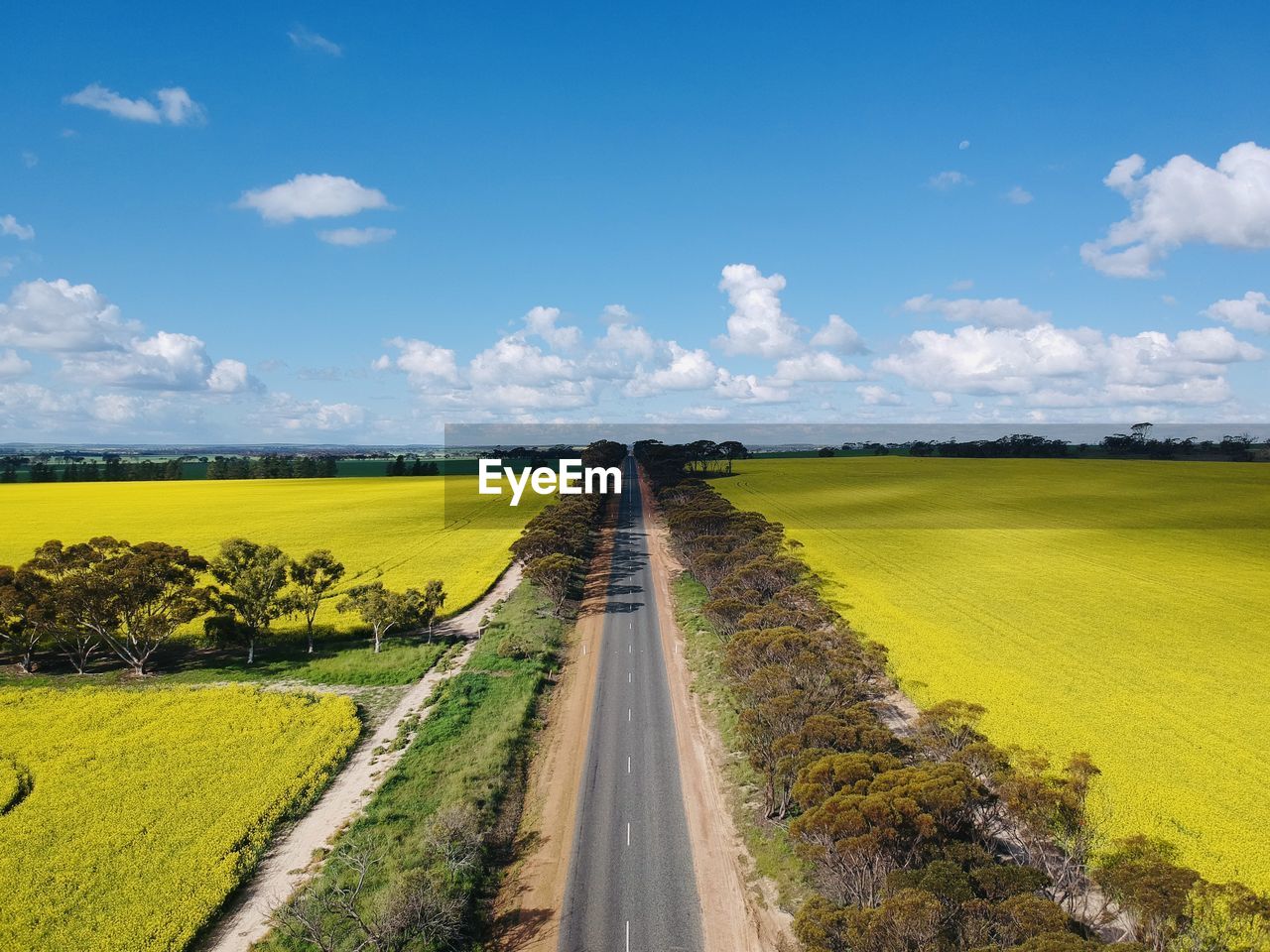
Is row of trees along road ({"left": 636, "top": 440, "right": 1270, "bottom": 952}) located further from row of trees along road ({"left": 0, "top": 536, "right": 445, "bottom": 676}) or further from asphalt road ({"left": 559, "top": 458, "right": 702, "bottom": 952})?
row of trees along road ({"left": 0, "top": 536, "right": 445, "bottom": 676})

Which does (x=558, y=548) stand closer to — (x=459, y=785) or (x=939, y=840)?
(x=459, y=785)

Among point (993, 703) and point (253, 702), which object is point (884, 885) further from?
point (253, 702)

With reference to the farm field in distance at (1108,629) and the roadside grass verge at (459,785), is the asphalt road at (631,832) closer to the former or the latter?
the roadside grass verge at (459,785)

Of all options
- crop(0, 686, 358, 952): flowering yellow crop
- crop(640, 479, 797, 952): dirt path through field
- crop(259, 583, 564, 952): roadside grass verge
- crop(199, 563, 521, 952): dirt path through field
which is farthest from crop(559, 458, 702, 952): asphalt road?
crop(0, 686, 358, 952): flowering yellow crop

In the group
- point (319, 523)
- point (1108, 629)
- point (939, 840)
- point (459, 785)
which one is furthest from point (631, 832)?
point (319, 523)

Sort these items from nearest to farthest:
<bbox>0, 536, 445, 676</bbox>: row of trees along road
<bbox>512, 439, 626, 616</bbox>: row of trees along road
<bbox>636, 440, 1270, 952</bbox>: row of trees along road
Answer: <bbox>636, 440, 1270, 952</bbox>: row of trees along road
<bbox>0, 536, 445, 676</bbox>: row of trees along road
<bbox>512, 439, 626, 616</bbox>: row of trees along road
